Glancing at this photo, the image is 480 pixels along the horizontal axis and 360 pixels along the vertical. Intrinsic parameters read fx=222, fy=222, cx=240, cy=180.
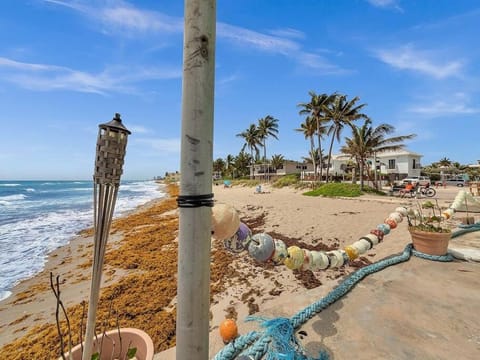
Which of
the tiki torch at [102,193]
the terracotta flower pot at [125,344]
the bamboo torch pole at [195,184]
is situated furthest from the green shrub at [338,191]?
the tiki torch at [102,193]

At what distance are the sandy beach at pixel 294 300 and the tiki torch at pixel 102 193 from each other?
4.55 feet

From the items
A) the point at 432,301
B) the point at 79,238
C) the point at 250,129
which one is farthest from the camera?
the point at 250,129

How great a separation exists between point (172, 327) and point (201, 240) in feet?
9.93

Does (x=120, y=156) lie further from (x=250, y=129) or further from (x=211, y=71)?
(x=250, y=129)

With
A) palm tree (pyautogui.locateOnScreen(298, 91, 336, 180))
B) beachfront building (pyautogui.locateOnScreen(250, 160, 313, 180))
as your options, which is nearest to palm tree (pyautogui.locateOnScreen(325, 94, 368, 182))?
palm tree (pyautogui.locateOnScreen(298, 91, 336, 180))

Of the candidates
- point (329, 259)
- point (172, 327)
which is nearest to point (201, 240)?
point (329, 259)

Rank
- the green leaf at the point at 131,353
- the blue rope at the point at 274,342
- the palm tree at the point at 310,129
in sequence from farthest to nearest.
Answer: the palm tree at the point at 310,129 < the blue rope at the point at 274,342 < the green leaf at the point at 131,353

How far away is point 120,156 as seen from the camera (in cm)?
123

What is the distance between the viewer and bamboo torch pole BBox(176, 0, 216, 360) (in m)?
1.03

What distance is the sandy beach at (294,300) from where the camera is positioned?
6.64ft

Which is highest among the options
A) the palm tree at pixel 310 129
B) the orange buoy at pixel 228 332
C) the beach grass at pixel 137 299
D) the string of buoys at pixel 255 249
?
the palm tree at pixel 310 129

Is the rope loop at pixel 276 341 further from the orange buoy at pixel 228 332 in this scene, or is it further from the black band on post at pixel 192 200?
the black band on post at pixel 192 200

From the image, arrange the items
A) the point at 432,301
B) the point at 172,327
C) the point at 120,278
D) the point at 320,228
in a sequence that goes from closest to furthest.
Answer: the point at 432,301 → the point at 172,327 → the point at 120,278 → the point at 320,228

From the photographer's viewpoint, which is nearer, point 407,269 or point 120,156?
point 120,156
